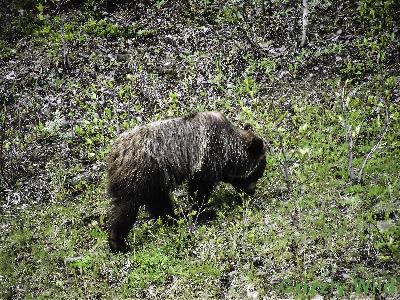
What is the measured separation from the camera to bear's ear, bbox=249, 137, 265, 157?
705 cm

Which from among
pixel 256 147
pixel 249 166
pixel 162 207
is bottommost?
pixel 162 207

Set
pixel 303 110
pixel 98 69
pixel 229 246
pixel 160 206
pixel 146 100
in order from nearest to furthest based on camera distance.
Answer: pixel 229 246 → pixel 160 206 → pixel 303 110 → pixel 146 100 → pixel 98 69

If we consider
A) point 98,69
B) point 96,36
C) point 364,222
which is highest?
point 96,36

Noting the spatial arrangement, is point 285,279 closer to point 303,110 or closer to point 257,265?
point 257,265

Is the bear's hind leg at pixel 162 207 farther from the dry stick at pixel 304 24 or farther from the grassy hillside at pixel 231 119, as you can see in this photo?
the dry stick at pixel 304 24

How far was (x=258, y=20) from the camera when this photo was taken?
35.8 ft

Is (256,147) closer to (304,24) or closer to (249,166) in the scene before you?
(249,166)

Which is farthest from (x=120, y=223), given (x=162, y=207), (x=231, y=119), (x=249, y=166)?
(x=231, y=119)

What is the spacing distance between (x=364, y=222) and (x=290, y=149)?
2.38 meters

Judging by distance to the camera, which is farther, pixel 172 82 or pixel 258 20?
pixel 258 20

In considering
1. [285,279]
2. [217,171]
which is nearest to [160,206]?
[217,171]

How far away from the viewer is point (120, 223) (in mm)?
6363

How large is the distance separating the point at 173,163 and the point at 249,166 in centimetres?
124

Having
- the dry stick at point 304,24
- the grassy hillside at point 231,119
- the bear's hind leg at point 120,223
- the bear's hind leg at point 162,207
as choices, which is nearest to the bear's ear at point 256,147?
the grassy hillside at point 231,119
